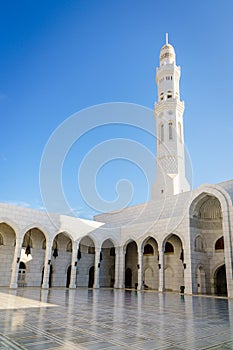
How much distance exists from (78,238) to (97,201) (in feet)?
11.4

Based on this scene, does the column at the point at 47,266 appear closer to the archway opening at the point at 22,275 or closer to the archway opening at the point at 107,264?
the archway opening at the point at 22,275

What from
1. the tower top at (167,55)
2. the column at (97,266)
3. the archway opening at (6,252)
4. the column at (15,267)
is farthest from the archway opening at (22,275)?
the tower top at (167,55)

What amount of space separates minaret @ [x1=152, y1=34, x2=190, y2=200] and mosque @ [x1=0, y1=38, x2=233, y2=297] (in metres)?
0.10

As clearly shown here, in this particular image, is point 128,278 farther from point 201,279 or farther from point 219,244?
point 219,244

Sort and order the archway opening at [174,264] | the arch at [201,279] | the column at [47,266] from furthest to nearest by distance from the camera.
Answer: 1. the archway opening at [174,264]
2. the arch at [201,279]
3. the column at [47,266]

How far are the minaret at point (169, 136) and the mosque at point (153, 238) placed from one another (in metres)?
0.10

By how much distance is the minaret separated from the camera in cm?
2831

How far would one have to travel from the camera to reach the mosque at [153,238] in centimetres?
1950

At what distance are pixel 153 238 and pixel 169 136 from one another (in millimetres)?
11088

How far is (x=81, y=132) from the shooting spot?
19.5 metres

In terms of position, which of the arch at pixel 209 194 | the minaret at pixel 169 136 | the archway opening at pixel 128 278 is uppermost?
the minaret at pixel 169 136

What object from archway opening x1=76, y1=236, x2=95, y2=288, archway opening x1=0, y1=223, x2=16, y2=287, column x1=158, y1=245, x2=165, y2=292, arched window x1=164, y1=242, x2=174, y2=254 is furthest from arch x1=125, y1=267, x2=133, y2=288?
archway opening x1=0, y1=223, x2=16, y2=287

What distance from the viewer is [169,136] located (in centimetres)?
2955

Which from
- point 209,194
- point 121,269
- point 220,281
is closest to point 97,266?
point 121,269
